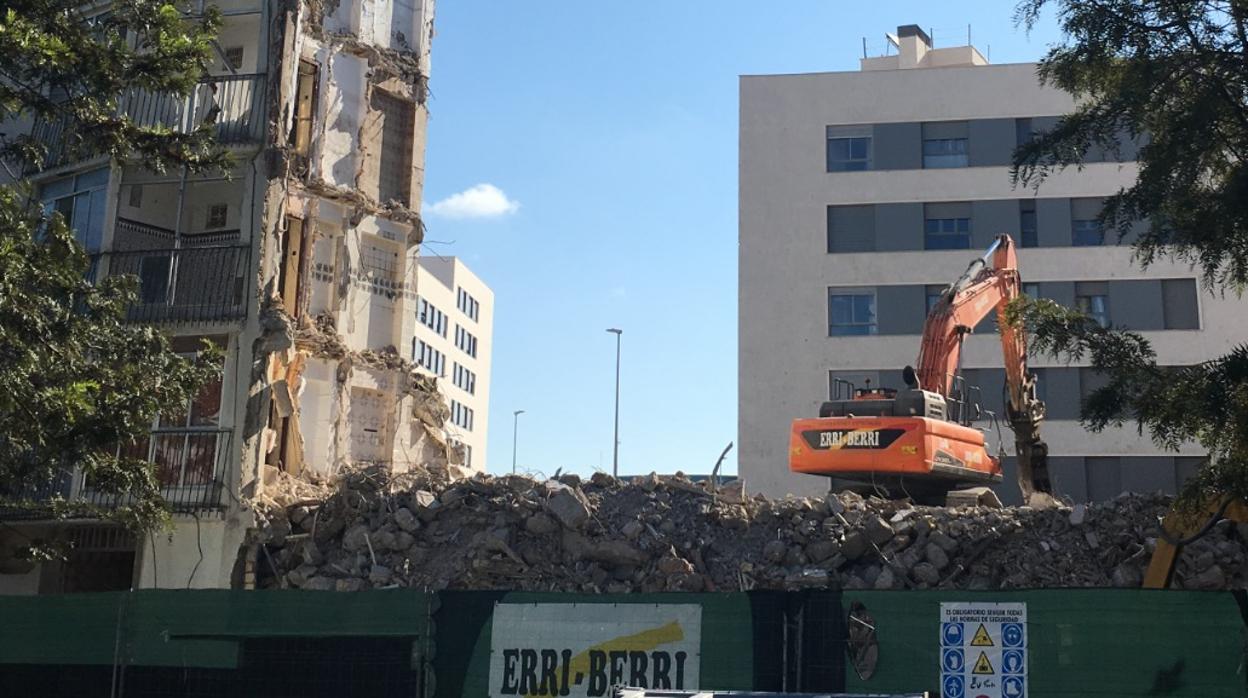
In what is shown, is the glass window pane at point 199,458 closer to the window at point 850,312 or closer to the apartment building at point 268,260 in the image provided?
the apartment building at point 268,260

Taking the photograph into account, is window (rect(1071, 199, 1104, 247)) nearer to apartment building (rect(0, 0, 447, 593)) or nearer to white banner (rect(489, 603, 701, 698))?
apartment building (rect(0, 0, 447, 593))

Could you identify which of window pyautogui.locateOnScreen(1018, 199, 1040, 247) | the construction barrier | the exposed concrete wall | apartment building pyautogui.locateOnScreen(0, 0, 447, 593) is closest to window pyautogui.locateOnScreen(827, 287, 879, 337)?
window pyautogui.locateOnScreen(1018, 199, 1040, 247)

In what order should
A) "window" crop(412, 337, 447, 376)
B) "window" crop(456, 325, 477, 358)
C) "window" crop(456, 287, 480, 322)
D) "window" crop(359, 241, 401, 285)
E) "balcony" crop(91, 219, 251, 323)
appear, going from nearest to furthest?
"balcony" crop(91, 219, 251, 323) < "window" crop(359, 241, 401, 285) < "window" crop(412, 337, 447, 376) < "window" crop(456, 325, 477, 358) < "window" crop(456, 287, 480, 322)

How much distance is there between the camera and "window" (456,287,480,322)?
303ft

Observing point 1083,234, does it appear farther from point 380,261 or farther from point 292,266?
point 292,266

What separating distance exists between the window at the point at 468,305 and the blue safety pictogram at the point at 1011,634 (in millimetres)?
82795

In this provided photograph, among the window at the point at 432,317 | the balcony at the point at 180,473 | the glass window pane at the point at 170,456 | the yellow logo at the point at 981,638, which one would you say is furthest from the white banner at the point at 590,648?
the window at the point at 432,317

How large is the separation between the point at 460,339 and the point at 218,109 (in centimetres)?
6990

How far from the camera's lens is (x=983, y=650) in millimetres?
9805

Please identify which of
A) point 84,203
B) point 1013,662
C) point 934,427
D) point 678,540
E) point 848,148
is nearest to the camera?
point 1013,662

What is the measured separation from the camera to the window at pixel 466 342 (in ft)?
300

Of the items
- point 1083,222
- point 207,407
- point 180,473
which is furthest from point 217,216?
point 1083,222

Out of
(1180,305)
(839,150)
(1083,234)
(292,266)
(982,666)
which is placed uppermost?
(839,150)

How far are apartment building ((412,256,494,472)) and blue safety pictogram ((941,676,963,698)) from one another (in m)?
72.5
